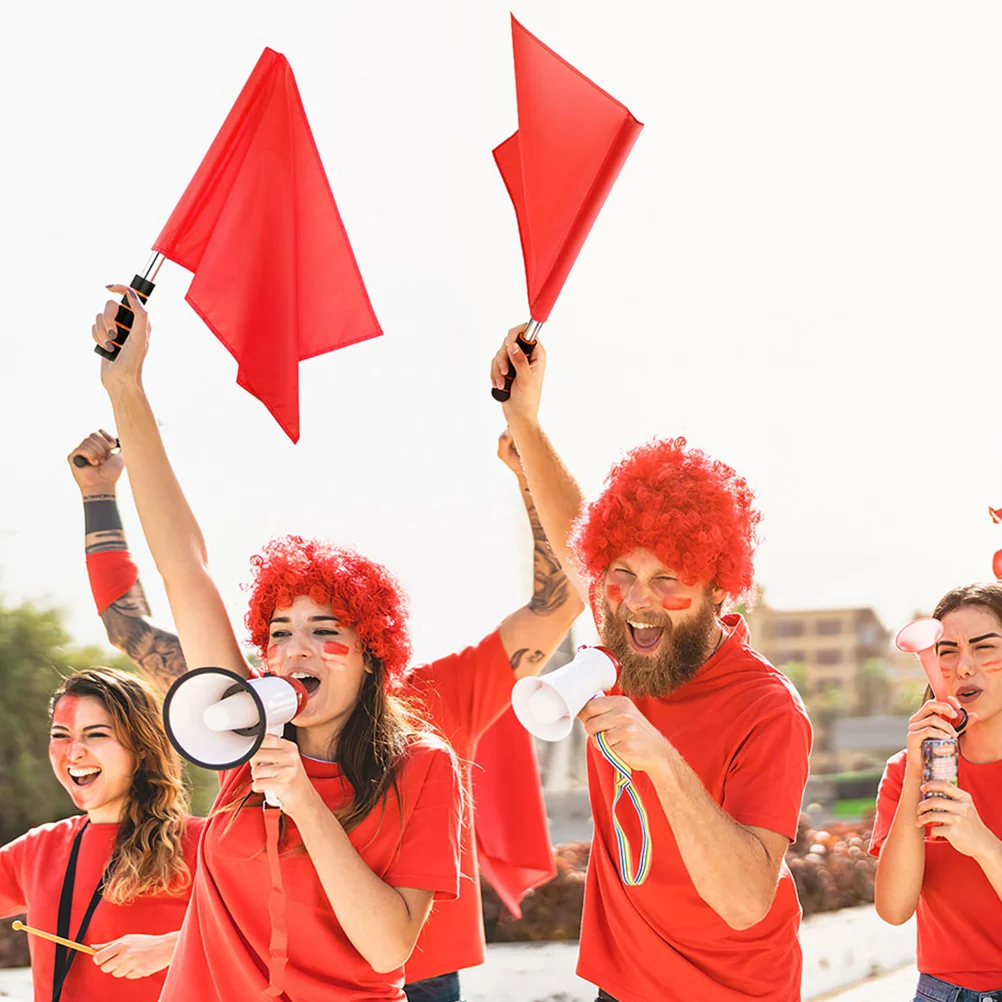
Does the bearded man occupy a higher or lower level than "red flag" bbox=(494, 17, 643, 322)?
lower

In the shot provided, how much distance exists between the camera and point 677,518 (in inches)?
116

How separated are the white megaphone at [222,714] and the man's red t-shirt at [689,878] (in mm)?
796

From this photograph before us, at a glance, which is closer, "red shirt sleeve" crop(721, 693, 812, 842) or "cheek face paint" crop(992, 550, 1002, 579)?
"red shirt sleeve" crop(721, 693, 812, 842)

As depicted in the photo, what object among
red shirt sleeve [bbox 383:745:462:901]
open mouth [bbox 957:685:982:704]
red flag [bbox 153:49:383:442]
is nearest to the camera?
red shirt sleeve [bbox 383:745:462:901]

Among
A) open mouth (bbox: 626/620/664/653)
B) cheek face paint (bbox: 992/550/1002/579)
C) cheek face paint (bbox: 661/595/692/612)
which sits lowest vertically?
open mouth (bbox: 626/620/664/653)

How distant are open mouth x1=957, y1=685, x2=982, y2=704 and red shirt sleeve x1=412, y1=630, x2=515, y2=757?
50.7 inches

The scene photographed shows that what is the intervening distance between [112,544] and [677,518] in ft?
6.61

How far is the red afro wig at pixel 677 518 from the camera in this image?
2930mm

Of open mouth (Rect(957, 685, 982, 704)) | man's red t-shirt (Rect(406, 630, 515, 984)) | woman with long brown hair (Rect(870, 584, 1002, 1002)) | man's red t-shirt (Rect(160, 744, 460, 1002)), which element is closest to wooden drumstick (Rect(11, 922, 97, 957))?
man's red t-shirt (Rect(160, 744, 460, 1002))

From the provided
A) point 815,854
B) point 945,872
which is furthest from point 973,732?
point 815,854

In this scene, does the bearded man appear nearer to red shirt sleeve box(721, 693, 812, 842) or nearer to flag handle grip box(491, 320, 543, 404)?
red shirt sleeve box(721, 693, 812, 842)

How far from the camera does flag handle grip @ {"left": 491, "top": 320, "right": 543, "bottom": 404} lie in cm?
360

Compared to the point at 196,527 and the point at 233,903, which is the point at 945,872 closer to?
the point at 233,903

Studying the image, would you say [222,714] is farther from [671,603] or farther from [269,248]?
[269,248]
